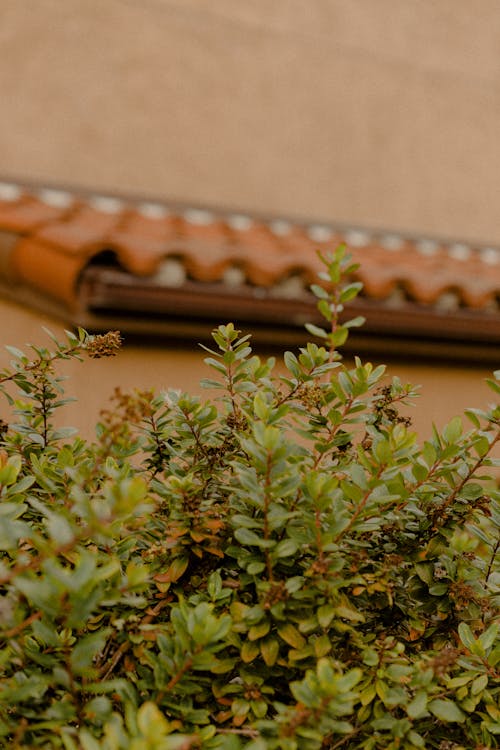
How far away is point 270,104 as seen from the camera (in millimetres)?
6879

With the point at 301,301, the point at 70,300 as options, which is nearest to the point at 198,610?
the point at 70,300

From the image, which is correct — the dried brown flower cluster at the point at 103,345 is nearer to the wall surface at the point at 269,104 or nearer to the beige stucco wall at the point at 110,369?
the beige stucco wall at the point at 110,369

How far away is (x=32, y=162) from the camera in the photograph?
6.07 metres

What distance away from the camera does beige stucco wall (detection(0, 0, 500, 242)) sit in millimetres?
6215

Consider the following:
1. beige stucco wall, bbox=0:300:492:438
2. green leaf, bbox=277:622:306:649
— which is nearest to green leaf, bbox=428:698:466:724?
green leaf, bbox=277:622:306:649

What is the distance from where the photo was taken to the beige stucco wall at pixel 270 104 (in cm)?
621

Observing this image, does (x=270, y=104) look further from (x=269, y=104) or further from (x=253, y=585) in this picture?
(x=253, y=585)

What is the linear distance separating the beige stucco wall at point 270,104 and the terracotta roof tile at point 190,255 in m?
0.83

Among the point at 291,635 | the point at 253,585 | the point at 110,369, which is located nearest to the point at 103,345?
the point at 253,585

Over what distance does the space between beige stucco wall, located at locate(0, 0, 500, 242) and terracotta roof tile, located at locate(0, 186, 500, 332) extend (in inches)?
32.5

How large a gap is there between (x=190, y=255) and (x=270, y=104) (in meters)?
3.29

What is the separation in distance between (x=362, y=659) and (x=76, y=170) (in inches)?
205

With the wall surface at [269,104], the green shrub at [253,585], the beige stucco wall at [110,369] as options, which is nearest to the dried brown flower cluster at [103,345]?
the green shrub at [253,585]

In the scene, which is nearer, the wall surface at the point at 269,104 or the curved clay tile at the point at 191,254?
the curved clay tile at the point at 191,254
